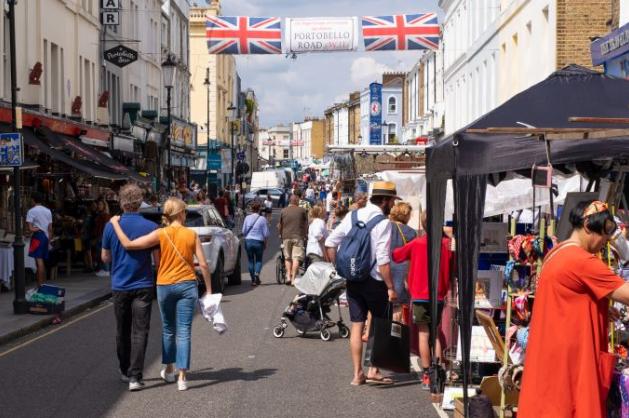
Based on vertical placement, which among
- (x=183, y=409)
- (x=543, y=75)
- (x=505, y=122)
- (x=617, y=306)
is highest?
(x=543, y=75)

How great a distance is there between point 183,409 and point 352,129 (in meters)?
116

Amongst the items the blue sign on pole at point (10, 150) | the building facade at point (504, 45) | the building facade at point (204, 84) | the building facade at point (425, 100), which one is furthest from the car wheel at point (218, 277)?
the building facade at point (204, 84)

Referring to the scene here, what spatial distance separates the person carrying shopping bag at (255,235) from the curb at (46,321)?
316 cm

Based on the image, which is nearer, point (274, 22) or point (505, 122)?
point (505, 122)

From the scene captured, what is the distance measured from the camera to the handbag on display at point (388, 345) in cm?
1027

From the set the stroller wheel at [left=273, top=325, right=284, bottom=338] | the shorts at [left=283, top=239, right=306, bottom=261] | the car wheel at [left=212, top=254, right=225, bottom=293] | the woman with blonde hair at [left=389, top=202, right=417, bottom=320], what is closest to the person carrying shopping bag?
the shorts at [left=283, top=239, right=306, bottom=261]

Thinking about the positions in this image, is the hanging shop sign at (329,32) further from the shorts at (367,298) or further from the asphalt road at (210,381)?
the shorts at (367,298)

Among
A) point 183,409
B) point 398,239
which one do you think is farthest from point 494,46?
point 183,409

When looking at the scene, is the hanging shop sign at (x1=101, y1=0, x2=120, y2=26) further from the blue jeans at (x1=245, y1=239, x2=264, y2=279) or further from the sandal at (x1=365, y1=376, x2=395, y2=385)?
the sandal at (x1=365, y1=376, x2=395, y2=385)

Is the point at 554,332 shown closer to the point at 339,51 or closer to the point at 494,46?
the point at 339,51

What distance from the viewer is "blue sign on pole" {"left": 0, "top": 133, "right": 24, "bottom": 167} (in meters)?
16.0

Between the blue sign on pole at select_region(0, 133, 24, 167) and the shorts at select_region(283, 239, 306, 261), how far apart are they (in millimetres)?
6288

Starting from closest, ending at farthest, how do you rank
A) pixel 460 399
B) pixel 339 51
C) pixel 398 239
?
pixel 460 399, pixel 398 239, pixel 339 51

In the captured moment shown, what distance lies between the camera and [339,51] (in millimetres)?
26312
